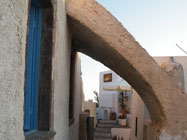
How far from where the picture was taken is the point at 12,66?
138 centimetres

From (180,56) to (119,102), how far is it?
9288 mm

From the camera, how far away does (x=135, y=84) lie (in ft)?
14.6

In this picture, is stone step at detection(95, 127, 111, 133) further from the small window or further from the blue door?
the blue door

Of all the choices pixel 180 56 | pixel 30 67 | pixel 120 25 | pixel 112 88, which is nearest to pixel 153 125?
pixel 120 25

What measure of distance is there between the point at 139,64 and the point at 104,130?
908 centimetres

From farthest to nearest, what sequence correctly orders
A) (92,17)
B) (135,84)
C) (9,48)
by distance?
(135,84), (92,17), (9,48)

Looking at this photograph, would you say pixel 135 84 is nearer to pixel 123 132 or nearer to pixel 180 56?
pixel 180 56

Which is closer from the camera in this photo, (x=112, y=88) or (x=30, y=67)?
(x=30, y=67)

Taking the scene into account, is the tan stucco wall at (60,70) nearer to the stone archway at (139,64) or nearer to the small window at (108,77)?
the stone archway at (139,64)

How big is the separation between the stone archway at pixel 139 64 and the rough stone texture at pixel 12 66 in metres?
2.36

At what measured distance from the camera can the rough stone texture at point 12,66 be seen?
1.23 meters

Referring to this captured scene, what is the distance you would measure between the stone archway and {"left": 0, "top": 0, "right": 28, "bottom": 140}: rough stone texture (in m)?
2.36

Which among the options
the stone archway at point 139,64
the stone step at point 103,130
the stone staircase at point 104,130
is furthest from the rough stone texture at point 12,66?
the stone step at point 103,130

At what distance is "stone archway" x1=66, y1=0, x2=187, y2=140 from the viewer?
153 inches
